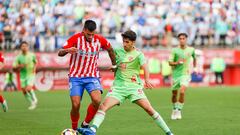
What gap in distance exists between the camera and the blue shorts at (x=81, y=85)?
14.3m

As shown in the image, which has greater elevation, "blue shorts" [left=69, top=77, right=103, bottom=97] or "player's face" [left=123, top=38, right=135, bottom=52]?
"player's face" [left=123, top=38, right=135, bottom=52]

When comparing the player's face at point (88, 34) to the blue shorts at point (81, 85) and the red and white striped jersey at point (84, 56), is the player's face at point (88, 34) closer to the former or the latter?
the red and white striped jersey at point (84, 56)

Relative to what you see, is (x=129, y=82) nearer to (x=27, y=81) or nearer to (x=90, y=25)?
(x=90, y=25)

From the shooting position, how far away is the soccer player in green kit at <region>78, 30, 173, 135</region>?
1344 centimetres

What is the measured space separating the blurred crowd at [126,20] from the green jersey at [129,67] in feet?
77.1

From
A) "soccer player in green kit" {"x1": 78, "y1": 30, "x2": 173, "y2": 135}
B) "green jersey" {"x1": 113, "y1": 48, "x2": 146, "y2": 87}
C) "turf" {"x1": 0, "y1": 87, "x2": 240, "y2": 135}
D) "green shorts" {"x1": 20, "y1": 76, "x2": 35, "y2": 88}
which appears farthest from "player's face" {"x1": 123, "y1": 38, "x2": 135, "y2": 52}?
"green shorts" {"x1": 20, "y1": 76, "x2": 35, "y2": 88}

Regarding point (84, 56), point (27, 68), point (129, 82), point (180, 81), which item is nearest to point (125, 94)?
point (129, 82)

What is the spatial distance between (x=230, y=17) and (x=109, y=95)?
29322mm

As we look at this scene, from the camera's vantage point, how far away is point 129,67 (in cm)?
1379

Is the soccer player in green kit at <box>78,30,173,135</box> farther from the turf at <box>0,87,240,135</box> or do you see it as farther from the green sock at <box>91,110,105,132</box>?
the turf at <box>0,87,240,135</box>

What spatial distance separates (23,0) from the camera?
3900 cm

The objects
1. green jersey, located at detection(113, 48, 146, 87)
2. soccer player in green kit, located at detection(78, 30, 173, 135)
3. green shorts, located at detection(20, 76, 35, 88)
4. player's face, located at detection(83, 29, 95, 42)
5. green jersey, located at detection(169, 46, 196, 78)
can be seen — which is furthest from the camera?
green shorts, located at detection(20, 76, 35, 88)

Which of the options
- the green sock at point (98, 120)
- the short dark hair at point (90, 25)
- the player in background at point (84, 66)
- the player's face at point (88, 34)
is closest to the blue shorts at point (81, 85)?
the player in background at point (84, 66)

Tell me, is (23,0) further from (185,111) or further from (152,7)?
(185,111)
